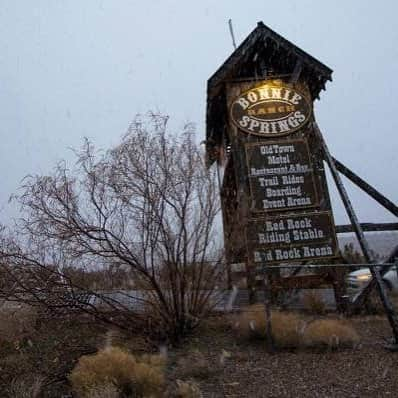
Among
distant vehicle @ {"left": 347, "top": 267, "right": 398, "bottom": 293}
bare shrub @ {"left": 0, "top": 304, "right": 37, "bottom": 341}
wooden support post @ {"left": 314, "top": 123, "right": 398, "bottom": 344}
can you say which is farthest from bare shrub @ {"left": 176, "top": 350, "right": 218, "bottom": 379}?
distant vehicle @ {"left": 347, "top": 267, "right": 398, "bottom": 293}

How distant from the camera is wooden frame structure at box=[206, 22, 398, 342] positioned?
9891 mm

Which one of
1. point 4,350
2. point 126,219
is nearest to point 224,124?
point 126,219

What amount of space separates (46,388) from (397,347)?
209 inches

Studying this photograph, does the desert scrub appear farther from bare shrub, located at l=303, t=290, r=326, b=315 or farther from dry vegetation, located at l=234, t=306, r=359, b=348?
bare shrub, located at l=303, t=290, r=326, b=315

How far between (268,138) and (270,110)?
842mm

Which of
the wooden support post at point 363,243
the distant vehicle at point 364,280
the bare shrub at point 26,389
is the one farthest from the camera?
the distant vehicle at point 364,280

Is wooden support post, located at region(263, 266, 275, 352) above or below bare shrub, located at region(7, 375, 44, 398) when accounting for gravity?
above

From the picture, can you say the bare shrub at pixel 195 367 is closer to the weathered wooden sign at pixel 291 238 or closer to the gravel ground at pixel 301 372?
the gravel ground at pixel 301 372

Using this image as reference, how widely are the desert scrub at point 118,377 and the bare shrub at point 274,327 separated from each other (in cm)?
248

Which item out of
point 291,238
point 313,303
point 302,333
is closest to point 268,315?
point 302,333

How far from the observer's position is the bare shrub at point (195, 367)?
5762mm

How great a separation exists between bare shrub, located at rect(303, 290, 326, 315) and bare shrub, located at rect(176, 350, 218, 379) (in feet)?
12.7

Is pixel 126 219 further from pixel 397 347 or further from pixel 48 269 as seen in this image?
pixel 397 347

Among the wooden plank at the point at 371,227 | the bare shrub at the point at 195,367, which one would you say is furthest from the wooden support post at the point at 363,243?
the bare shrub at the point at 195,367
